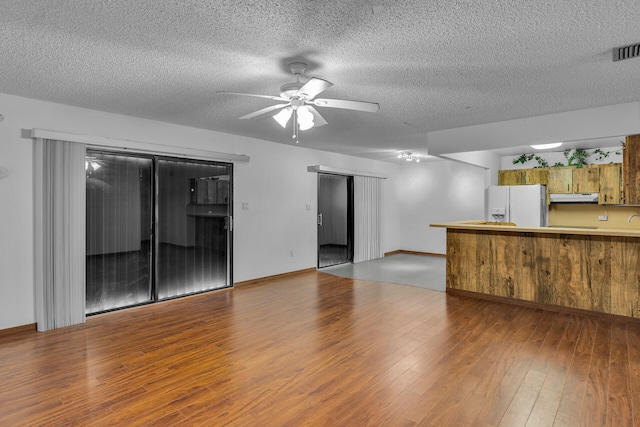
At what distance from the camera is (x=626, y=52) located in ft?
8.29

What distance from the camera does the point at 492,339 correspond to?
3441 millimetres

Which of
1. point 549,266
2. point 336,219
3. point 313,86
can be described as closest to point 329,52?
point 313,86

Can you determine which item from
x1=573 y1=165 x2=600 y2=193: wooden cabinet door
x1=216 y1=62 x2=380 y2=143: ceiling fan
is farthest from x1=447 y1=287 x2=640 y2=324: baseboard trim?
x1=216 y1=62 x2=380 y2=143: ceiling fan

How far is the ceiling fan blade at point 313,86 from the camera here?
2.52 m

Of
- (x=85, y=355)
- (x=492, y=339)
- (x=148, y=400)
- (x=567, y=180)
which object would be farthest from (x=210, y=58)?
(x=567, y=180)

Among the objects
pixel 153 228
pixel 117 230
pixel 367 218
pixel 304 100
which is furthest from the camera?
pixel 367 218

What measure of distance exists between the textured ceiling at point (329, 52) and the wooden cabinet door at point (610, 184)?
293 cm

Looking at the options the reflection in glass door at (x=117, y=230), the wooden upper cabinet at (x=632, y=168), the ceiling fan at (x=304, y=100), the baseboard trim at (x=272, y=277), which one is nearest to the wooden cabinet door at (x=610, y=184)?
the wooden upper cabinet at (x=632, y=168)

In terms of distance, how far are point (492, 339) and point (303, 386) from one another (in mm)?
1994

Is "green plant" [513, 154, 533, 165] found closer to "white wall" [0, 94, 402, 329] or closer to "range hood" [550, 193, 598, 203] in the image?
"range hood" [550, 193, 598, 203]

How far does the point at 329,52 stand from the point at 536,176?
6.01 meters

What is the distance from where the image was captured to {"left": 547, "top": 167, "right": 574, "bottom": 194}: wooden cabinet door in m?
6.58

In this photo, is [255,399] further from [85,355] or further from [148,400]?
[85,355]

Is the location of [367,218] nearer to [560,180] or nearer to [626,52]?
[560,180]
